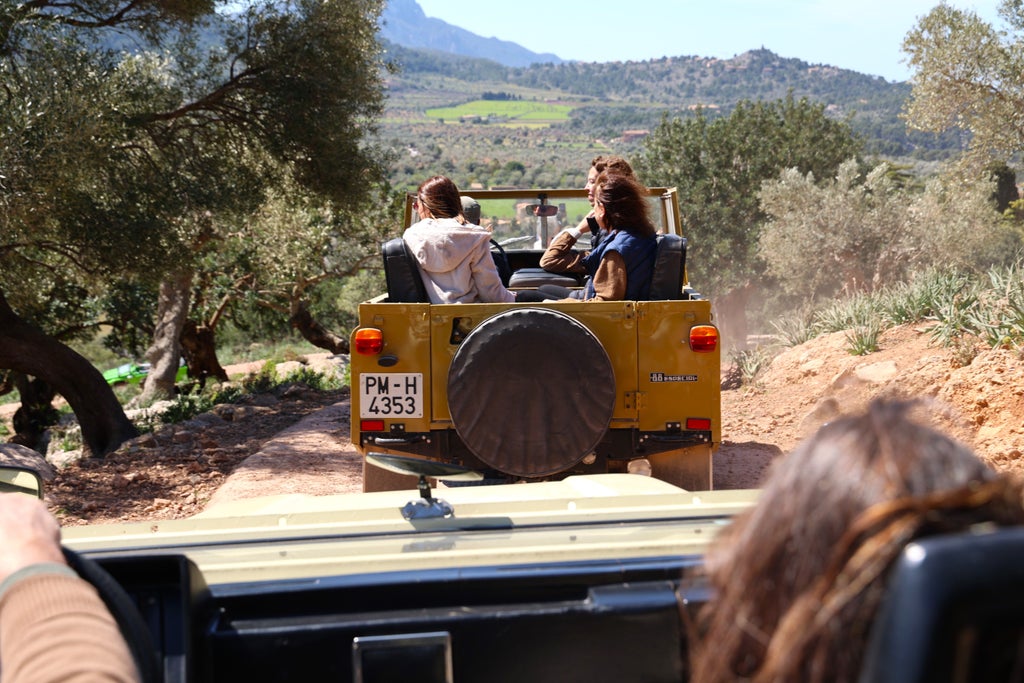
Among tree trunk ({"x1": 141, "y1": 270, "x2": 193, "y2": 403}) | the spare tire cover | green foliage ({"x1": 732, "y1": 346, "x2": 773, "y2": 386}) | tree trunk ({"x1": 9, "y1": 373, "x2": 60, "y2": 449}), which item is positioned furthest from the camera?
tree trunk ({"x1": 9, "y1": 373, "x2": 60, "y2": 449})

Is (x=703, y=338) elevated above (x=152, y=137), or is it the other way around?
(x=152, y=137)

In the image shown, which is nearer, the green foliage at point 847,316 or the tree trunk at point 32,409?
the green foliage at point 847,316

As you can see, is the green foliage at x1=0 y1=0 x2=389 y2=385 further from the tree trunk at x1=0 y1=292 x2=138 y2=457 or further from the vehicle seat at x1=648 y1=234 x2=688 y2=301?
the vehicle seat at x1=648 y1=234 x2=688 y2=301

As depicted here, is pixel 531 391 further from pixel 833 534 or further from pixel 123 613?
pixel 833 534

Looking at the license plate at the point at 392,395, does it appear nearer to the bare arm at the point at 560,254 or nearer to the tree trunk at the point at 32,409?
the bare arm at the point at 560,254

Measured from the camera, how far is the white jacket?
237 inches

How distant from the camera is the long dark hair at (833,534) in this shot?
99cm

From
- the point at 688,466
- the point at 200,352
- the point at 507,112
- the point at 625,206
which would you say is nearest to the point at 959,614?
the point at 688,466

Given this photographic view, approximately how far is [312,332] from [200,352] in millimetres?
2274

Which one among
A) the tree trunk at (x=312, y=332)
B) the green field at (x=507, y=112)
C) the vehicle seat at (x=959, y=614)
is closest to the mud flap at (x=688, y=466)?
the vehicle seat at (x=959, y=614)

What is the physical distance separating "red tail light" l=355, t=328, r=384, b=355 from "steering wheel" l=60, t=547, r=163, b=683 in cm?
408

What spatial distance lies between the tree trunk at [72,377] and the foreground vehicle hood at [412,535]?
379 inches

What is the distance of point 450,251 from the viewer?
6020 mm

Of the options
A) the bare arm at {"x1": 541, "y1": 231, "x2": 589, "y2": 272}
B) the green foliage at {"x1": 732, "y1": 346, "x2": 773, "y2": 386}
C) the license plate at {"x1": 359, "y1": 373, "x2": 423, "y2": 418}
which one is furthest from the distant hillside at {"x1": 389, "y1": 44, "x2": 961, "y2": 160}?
the license plate at {"x1": 359, "y1": 373, "x2": 423, "y2": 418}
